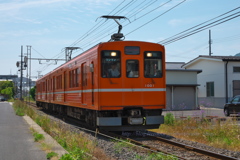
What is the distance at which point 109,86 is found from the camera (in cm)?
1252

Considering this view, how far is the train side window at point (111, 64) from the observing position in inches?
496

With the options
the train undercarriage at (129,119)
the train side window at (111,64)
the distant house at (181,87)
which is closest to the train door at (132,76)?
the train side window at (111,64)

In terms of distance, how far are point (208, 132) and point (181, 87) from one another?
2272cm

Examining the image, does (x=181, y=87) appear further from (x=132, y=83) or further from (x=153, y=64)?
(x=132, y=83)

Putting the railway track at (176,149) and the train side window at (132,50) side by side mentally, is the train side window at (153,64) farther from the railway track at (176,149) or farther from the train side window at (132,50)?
the railway track at (176,149)

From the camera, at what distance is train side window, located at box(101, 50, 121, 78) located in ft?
41.3

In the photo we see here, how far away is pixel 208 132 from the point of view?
12.9 metres

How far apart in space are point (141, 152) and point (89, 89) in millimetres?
4620

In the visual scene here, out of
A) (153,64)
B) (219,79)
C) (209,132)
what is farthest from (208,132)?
(219,79)

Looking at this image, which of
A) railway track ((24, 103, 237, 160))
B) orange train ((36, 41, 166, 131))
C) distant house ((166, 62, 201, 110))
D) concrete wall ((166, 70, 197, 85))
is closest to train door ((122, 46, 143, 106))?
orange train ((36, 41, 166, 131))

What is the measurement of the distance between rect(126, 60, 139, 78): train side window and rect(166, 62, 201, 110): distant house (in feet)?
72.2

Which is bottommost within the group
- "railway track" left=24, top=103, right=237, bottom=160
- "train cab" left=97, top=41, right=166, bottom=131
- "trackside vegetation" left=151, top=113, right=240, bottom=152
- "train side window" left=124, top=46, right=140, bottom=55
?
"railway track" left=24, top=103, right=237, bottom=160

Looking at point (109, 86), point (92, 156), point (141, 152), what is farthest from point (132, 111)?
point (92, 156)

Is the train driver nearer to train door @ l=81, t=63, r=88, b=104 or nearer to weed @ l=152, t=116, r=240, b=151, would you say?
train door @ l=81, t=63, r=88, b=104
